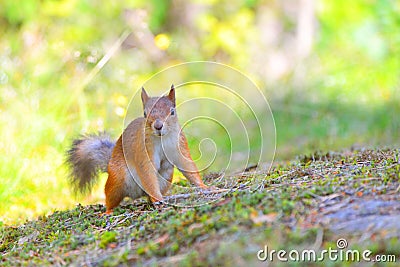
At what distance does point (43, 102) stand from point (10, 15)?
16.4ft

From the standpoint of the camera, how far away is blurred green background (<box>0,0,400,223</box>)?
17.0 ft

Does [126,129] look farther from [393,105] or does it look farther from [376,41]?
[376,41]

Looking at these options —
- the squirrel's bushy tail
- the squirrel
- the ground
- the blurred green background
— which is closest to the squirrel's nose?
the squirrel

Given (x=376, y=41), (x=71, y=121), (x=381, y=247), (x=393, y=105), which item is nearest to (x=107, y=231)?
(x=381, y=247)

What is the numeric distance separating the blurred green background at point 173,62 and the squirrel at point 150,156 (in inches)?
33.6

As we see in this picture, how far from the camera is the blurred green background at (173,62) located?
204 inches

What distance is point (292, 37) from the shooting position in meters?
10.8

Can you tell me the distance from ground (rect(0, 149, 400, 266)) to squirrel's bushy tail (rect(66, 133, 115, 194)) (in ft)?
2.03

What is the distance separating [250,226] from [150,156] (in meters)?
1.21

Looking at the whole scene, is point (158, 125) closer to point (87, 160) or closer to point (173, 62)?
point (87, 160)

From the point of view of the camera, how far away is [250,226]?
8.50 ft

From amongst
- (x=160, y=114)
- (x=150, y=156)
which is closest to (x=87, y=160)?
(x=150, y=156)

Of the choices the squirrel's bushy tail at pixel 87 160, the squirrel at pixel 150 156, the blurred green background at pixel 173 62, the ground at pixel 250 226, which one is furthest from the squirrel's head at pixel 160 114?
the blurred green background at pixel 173 62

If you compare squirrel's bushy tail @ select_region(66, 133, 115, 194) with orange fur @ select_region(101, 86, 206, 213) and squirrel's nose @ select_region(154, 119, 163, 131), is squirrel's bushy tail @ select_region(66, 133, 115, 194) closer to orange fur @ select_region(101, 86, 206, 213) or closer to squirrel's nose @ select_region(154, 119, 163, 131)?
orange fur @ select_region(101, 86, 206, 213)
